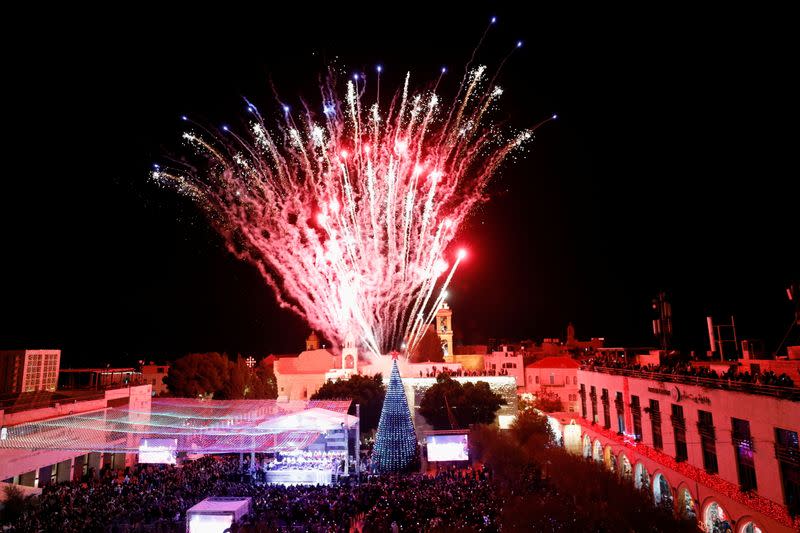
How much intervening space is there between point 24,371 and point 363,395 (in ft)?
52.2

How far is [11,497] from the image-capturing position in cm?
1519

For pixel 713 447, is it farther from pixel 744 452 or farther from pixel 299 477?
pixel 299 477

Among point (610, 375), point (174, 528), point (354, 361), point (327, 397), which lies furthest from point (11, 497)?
point (354, 361)

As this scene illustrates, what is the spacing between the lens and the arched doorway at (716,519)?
1351cm

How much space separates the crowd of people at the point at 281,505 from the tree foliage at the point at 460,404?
10919 mm

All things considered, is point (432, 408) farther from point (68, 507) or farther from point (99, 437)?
point (68, 507)

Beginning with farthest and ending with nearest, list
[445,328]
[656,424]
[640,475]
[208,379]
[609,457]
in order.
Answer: [445,328]
[208,379]
[609,457]
[640,475]
[656,424]

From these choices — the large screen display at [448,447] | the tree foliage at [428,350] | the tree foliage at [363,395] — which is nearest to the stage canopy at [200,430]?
the large screen display at [448,447]

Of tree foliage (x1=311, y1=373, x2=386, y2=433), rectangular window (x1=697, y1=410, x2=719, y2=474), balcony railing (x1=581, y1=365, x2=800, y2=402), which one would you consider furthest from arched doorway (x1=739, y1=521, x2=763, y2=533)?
tree foliage (x1=311, y1=373, x2=386, y2=433)

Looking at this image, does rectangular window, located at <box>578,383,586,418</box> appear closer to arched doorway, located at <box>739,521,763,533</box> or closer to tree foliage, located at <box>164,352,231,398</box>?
arched doorway, located at <box>739,521,763,533</box>

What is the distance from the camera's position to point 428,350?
163ft

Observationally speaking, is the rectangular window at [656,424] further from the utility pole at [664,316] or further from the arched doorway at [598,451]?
the arched doorway at [598,451]

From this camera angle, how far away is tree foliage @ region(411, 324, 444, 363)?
4866 centimetres

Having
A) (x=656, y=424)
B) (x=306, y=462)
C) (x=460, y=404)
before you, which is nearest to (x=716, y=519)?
(x=656, y=424)
